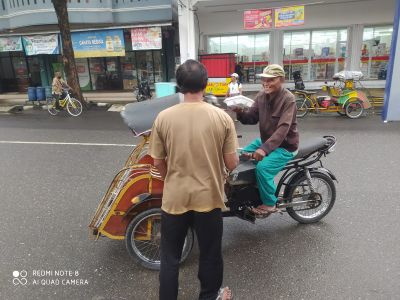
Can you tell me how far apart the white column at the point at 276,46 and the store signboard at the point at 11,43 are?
13223mm

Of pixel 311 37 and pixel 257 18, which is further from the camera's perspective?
pixel 311 37

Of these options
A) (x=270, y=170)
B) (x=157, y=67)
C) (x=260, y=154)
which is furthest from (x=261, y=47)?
(x=260, y=154)

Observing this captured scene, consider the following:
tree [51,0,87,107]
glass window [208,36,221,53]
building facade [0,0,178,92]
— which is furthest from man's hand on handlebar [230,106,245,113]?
glass window [208,36,221,53]

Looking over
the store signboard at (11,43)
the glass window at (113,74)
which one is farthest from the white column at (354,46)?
the store signboard at (11,43)

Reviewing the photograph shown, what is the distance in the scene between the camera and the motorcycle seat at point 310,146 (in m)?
3.58

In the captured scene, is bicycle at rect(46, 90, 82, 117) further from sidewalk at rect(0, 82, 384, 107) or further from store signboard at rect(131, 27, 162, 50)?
store signboard at rect(131, 27, 162, 50)

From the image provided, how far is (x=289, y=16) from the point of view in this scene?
1339 centimetres

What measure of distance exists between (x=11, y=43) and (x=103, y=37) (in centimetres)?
551

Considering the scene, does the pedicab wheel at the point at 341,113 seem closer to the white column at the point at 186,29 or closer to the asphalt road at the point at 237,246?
the asphalt road at the point at 237,246

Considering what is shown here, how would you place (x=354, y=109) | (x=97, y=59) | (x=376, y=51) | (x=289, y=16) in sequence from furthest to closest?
(x=97, y=59)
(x=376, y=51)
(x=289, y=16)
(x=354, y=109)

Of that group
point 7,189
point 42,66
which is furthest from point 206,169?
point 42,66

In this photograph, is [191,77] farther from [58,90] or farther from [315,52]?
[315,52]

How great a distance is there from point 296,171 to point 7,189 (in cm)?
435

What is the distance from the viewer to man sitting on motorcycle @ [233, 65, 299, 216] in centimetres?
321
